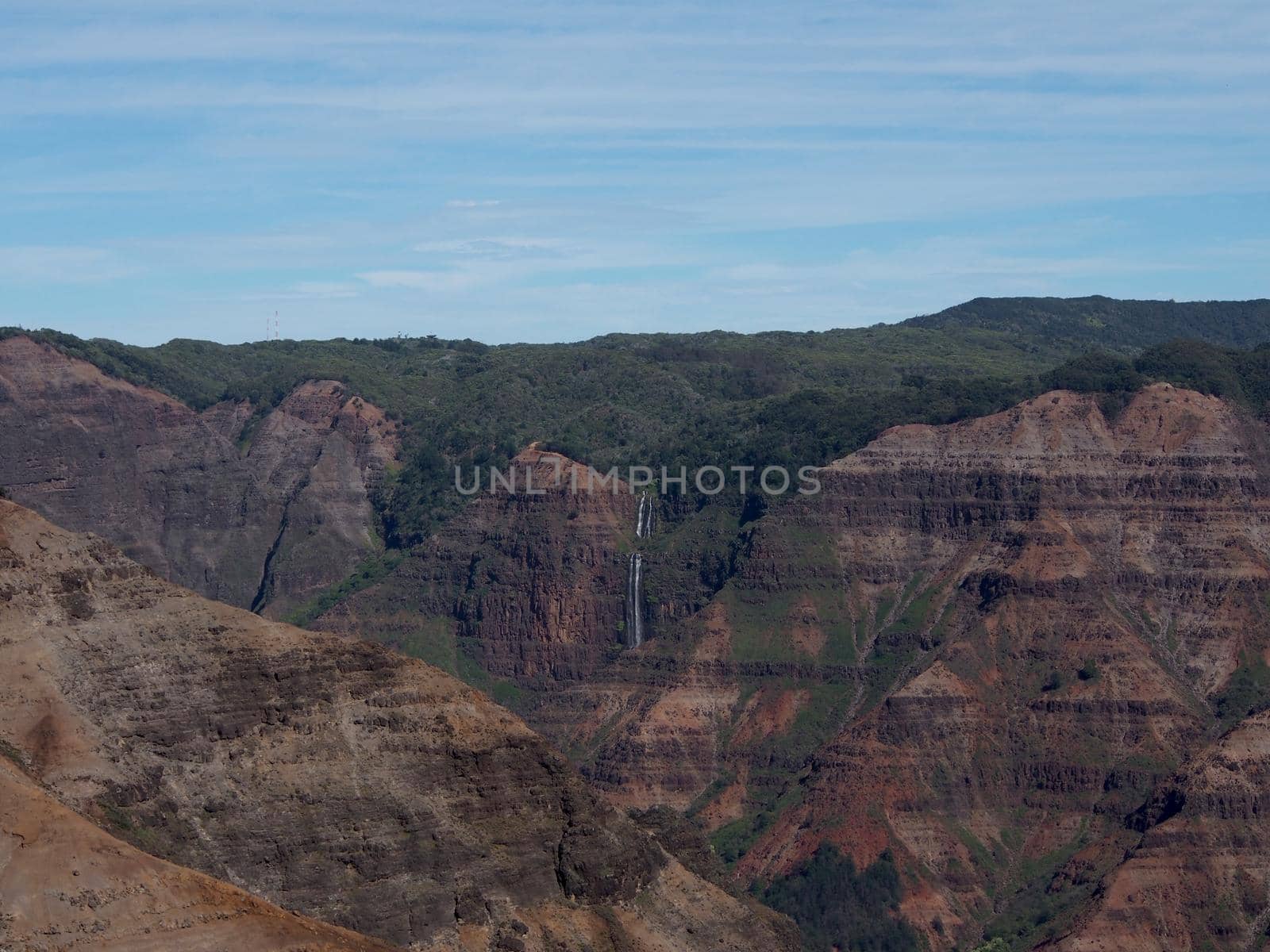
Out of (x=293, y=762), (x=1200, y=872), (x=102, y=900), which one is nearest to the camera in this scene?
(x=102, y=900)

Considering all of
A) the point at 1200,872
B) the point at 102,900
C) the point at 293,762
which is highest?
the point at 293,762

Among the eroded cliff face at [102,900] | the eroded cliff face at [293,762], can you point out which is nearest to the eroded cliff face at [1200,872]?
the eroded cliff face at [293,762]

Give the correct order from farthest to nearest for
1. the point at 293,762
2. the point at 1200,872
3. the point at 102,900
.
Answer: the point at 1200,872 < the point at 293,762 < the point at 102,900

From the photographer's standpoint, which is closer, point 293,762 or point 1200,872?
point 293,762

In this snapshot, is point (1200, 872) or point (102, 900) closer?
point (102, 900)

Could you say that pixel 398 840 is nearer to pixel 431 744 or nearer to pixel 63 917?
pixel 431 744

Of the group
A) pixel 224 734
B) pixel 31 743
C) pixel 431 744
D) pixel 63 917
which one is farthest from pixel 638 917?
pixel 63 917

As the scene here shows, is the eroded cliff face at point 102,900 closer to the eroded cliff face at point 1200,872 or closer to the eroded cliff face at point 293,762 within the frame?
the eroded cliff face at point 293,762

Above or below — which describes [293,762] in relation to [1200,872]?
above

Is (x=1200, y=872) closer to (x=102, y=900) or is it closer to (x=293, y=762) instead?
(x=293, y=762)

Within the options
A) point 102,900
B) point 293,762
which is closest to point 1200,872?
point 293,762
